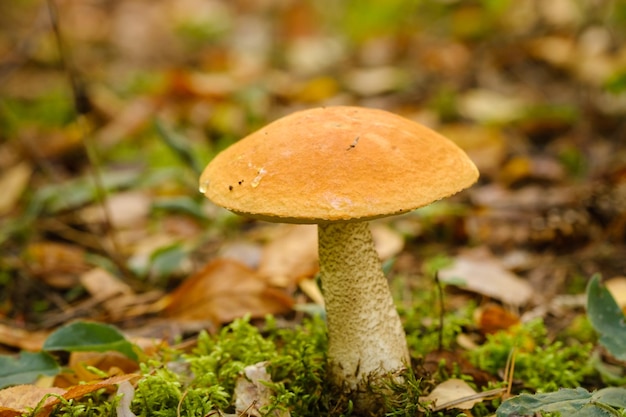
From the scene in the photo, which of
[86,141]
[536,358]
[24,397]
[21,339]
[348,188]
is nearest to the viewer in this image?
[348,188]

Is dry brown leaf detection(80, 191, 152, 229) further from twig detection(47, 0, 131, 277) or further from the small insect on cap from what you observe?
the small insect on cap

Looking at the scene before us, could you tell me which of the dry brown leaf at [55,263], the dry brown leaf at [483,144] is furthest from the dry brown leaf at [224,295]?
the dry brown leaf at [483,144]

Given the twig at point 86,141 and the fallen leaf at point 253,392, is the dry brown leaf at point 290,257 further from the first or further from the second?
the fallen leaf at point 253,392

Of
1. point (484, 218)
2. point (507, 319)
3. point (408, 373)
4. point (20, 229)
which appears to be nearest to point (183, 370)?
point (408, 373)

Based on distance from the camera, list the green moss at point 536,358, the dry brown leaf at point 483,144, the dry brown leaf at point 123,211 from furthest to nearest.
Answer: the dry brown leaf at point 483,144 → the dry brown leaf at point 123,211 → the green moss at point 536,358

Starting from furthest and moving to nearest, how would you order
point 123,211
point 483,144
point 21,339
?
point 483,144 → point 123,211 → point 21,339

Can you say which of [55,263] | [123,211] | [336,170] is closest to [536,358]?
[336,170]

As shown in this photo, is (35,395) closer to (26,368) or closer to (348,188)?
(26,368)

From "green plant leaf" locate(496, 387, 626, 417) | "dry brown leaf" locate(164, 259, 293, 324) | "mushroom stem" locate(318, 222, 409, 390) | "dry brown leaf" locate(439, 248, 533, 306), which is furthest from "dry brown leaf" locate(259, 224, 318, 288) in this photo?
"green plant leaf" locate(496, 387, 626, 417)
